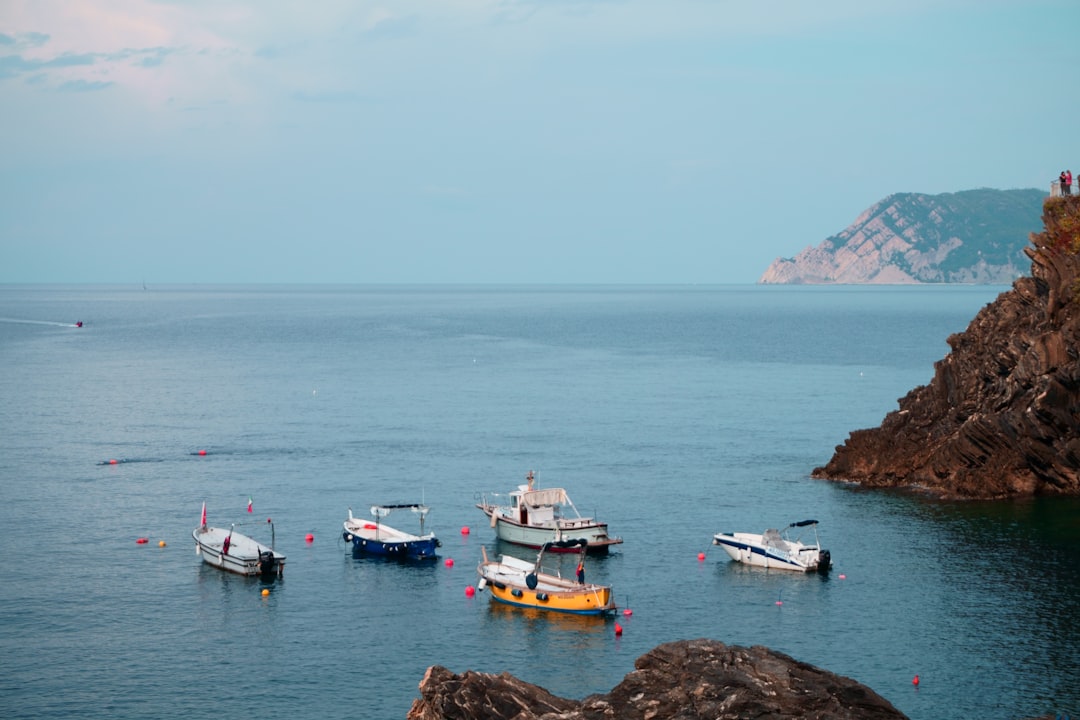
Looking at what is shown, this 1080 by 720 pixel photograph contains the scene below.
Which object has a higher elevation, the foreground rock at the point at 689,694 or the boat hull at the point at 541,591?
the foreground rock at the point at 689,694

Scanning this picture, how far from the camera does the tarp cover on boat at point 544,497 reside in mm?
83938

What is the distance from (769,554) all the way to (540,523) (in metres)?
15.8

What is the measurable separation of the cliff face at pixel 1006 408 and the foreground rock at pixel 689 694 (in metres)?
60.2

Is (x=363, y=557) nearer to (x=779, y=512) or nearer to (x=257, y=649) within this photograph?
(x=257, y=649)

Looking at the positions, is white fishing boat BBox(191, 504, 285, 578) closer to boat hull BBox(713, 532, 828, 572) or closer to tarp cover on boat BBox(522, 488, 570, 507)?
tarp cover on boat BBox(522, 488, 570, 507)

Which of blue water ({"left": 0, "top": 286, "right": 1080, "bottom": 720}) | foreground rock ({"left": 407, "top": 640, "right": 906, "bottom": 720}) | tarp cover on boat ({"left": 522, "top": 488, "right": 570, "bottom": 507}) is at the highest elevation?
foreground rock ({"left": 407, "top": 640, "right": 906, "bottom": 720})

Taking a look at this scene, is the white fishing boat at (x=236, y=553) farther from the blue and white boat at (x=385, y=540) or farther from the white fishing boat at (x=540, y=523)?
the white fishing boat at (x=540, y=523)

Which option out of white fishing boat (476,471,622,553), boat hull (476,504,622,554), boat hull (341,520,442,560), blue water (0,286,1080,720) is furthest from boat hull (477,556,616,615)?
white fishing boat (476,471,622,553)

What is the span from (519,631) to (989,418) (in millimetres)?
43637

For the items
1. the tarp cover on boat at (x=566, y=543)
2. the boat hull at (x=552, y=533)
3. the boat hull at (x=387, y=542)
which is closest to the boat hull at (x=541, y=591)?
the tarp cover on boat at (x=566, y=543)

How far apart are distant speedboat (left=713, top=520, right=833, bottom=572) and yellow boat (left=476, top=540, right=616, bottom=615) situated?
11.2 m

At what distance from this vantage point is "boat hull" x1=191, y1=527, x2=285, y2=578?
240 feet

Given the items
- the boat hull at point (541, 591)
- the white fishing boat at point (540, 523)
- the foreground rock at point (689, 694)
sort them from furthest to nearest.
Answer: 1. the white fishing boat at point (540, 523)
2. the boat hull at point (541, 591)
3. the foreground rock at point (689, 694)

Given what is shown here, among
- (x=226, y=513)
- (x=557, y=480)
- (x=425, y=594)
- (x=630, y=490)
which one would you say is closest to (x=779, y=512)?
(x=630, y=490)
